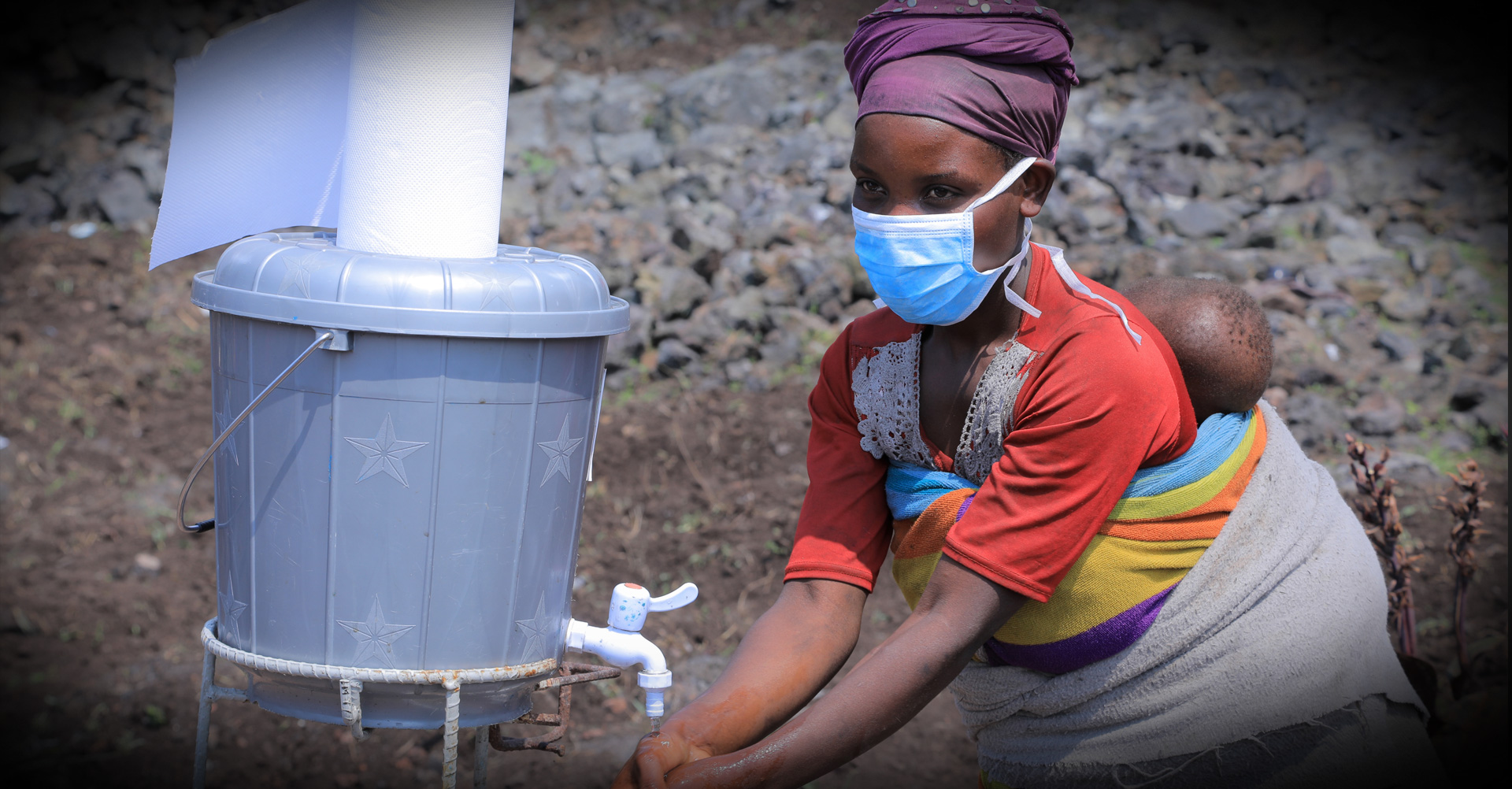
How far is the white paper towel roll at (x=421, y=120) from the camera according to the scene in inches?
62.6

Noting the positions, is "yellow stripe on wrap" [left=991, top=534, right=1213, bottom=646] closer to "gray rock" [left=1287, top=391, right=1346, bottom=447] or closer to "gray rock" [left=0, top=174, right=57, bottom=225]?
"gray rock" [left=1287, top=391, right=1346, bottom=447]

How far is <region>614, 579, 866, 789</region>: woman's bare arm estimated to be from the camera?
148cm

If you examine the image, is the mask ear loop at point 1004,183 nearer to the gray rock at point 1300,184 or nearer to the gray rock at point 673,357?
the gray rock at point 673,357

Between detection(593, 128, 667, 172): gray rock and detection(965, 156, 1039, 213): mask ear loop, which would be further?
detection(593, 128, 667, 172): gray rock

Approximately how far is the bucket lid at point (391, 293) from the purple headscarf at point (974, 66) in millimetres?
539

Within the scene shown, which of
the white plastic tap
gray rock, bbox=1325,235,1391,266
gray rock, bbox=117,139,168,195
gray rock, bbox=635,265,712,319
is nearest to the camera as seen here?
the white plastic tap

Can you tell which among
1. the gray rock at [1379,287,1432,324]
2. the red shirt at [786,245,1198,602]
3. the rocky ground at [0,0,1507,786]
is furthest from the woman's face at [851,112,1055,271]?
the gray rock at [1379,287,1432,324]

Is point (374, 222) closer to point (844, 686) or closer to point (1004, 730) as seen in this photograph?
point (844, 686)

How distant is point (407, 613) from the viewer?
5.04 ft

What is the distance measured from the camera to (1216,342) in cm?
171

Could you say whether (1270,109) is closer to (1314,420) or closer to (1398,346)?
(1398,346)

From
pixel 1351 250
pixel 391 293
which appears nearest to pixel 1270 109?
pixel 1351 250

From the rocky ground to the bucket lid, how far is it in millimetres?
2218

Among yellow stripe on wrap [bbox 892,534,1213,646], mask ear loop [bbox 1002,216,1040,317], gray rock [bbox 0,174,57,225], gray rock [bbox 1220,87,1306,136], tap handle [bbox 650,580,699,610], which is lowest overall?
gray rock [bbox 0,174,57,225]
